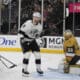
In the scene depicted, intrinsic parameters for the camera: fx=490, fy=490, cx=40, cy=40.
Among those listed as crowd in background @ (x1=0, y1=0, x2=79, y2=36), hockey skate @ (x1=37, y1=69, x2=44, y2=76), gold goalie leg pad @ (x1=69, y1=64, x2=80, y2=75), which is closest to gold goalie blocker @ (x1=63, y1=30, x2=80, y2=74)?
gold goalie leg pad @ (x1=69, y1=64, x2=80, y2=75)

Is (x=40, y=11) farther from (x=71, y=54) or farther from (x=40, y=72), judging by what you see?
(x=40, y=72)

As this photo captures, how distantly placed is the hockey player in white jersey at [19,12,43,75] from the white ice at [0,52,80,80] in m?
0.18

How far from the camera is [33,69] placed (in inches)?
397

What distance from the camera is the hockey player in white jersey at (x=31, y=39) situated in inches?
380

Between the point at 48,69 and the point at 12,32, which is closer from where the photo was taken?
the point at 48,69

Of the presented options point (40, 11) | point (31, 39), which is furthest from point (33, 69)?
point (40, 11)

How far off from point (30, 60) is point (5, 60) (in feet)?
2.32

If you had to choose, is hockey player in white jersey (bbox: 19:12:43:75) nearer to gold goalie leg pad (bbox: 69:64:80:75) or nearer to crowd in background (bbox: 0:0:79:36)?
gold goalie leg pad (bbox: 69:64:80:75)

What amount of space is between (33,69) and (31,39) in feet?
2.23

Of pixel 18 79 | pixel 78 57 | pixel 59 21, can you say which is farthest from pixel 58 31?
pixel 18 79

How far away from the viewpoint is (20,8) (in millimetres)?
11406

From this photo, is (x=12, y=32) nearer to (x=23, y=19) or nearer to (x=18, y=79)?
(x=23, y=19)

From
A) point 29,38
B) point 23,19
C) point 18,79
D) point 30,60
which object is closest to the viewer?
point 18,79

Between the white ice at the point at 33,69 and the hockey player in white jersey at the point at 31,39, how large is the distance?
18 centimetres
